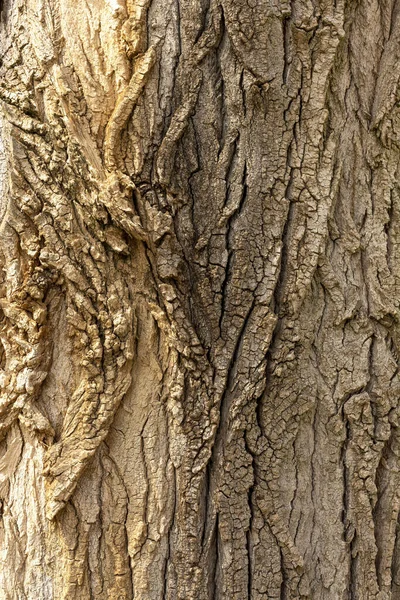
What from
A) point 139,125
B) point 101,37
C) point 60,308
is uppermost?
point 101,37

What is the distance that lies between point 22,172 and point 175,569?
1232 millimetres

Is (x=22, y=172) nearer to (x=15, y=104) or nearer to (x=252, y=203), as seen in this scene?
(x=15, y=104)

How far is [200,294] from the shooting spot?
6.06ft

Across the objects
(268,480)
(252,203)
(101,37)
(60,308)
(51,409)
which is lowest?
(268,480)

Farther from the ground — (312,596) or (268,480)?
(268,480)

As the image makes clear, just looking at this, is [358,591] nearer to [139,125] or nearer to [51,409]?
[51,409]

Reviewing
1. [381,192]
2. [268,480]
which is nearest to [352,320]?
[381,192]

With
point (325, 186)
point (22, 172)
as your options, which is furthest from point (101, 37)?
point (325, 186)

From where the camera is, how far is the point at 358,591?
1.92m

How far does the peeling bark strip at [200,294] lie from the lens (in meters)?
1.82

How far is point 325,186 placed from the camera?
73.2 inches

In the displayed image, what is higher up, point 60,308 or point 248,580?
point 60,308

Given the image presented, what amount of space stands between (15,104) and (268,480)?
4.34 feet

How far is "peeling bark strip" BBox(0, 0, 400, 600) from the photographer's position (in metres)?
1.82
